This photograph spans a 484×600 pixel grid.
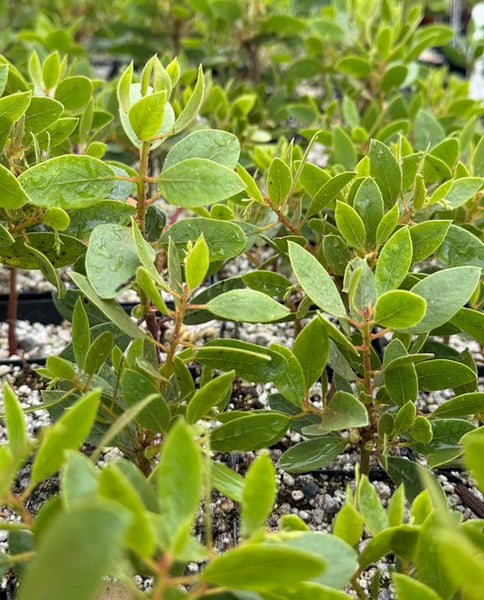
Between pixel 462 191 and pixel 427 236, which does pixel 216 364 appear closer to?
pixel 427 236

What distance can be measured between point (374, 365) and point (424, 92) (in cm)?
99

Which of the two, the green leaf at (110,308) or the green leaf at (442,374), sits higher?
the green leaf at (110,308)

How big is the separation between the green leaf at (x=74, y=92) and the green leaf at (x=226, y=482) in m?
0.63

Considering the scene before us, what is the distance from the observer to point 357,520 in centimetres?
57

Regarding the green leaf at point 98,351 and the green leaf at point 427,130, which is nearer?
the green leaf at point 98,351

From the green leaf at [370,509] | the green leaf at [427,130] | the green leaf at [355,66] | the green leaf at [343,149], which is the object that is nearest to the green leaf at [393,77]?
the green leaf at [355,66]

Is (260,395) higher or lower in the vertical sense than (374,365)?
lower

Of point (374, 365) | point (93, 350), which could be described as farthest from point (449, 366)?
point (93, 350)

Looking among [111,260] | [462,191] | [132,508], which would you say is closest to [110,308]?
Result: [111,260]

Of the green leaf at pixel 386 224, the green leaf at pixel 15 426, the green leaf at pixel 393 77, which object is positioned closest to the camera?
the green leaf at pixel 15 426

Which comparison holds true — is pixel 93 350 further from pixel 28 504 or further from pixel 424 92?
pixel 424 92

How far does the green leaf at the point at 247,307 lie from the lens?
0.65 metres

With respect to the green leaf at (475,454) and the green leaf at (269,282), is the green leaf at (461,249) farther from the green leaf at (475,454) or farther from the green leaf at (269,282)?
the green leaf at (475,454)

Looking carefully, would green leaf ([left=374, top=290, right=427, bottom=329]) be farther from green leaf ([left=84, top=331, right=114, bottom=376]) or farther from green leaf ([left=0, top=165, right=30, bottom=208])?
green leaf ([left=0, top=165, right=30, bottom=208])
